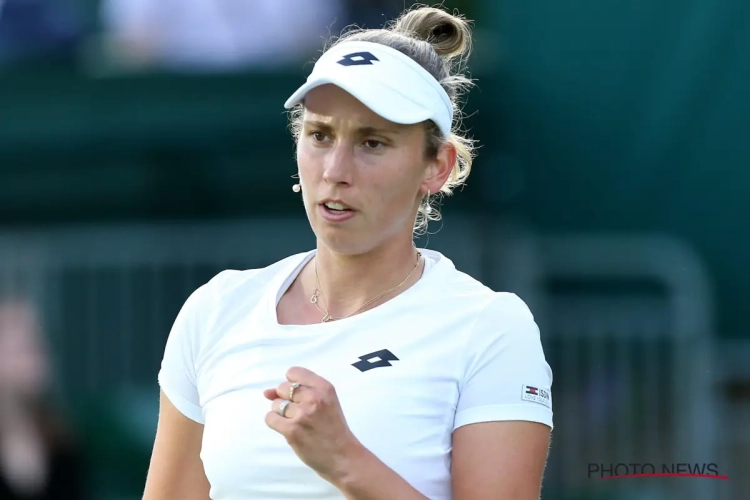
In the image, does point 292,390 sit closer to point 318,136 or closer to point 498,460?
point 498,460

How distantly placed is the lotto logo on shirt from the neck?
0.34 m

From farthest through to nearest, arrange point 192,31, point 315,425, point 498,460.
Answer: point 192,31
point 498,460
point 315,425

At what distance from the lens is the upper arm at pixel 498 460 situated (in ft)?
6.86

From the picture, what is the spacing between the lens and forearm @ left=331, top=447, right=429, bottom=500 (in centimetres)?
201

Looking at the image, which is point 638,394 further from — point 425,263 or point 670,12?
point 425,263

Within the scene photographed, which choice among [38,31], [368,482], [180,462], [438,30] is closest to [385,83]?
[438,30]

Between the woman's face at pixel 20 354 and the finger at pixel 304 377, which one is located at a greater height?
the finger at pixel 304 377

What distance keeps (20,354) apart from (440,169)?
3.48 m

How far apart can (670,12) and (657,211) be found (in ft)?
3.54

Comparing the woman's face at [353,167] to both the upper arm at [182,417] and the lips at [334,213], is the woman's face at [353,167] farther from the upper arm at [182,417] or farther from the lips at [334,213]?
the upper arm at [182,417]

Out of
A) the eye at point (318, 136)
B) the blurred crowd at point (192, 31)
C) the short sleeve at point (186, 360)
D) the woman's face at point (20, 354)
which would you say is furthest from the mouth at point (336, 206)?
the blurred crowd at point (192, 31)

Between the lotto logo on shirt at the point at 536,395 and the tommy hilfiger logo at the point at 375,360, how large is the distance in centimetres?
23

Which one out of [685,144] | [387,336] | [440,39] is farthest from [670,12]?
[387,336]

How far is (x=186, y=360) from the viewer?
2.42 m
